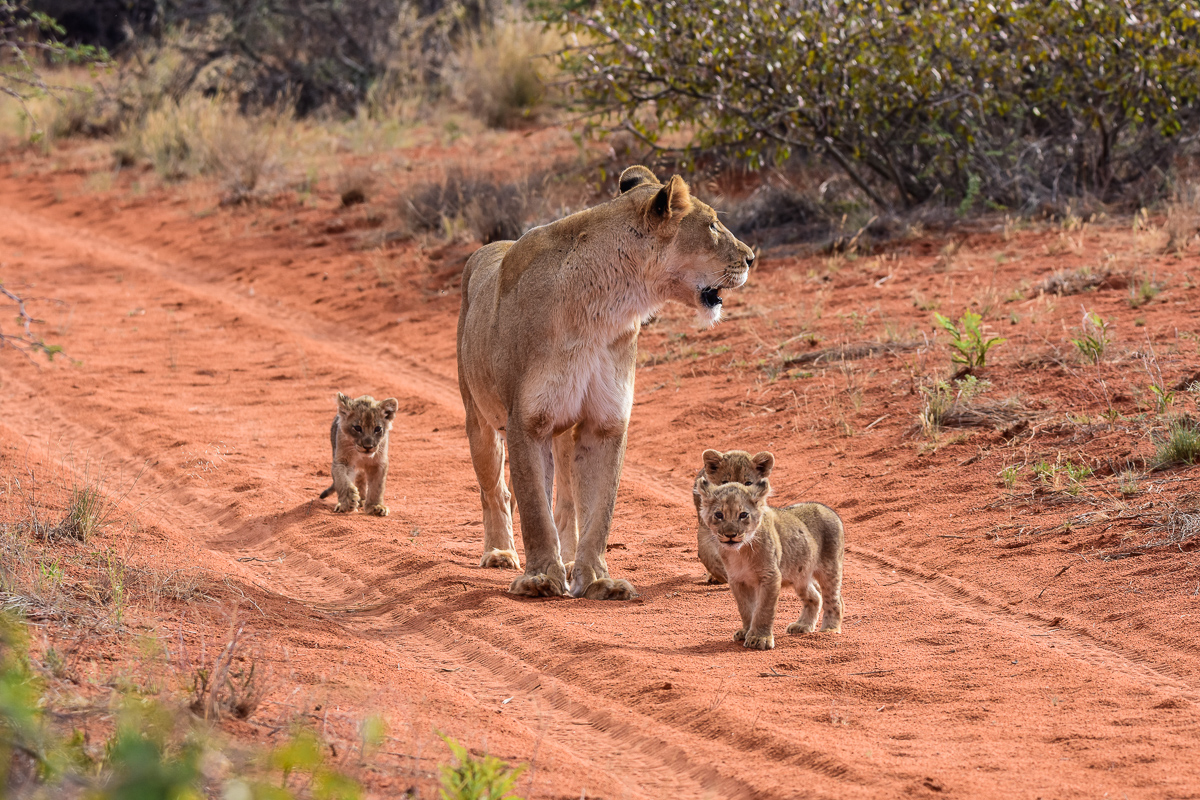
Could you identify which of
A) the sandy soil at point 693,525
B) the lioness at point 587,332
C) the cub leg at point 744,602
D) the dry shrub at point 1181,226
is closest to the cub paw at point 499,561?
the sandy soil at point 693,525

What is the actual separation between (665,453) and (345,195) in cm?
1221

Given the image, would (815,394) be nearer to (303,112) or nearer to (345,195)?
(345,195)

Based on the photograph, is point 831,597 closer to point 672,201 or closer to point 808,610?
point 808,610

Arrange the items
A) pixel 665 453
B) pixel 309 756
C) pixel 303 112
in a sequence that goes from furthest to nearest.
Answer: pixel 303 112 → pixel 665 453 → pixel 309 756

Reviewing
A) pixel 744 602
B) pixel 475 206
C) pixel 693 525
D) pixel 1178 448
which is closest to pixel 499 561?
pixel 693 525

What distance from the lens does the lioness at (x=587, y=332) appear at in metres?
7.14

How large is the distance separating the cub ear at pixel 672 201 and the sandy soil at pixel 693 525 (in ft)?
7.13

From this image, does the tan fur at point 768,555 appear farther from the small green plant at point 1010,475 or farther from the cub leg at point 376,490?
the cub leg at point 376,490

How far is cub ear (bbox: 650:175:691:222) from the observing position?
7133 millimetres

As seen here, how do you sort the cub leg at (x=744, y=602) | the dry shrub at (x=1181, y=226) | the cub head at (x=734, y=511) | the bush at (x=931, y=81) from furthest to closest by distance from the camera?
the bush at (x=931, y=81) < the dry shrub at (x=1181, y=226) < the cub leg at (x=744, y=602) < the cub head at (x=734, y=511)

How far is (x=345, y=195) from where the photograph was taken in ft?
70.7

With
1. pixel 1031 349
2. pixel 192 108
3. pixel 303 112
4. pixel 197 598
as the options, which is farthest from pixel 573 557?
pixel 303 112

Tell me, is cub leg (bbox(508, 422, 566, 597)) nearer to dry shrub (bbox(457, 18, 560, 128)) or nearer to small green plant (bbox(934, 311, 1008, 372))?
small green plant (bbox(934, 311, 1008, 372))

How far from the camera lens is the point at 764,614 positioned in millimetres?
6434
